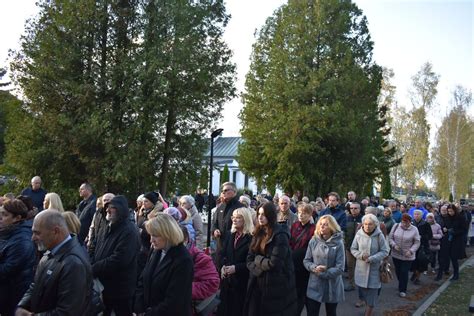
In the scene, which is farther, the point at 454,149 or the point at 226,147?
the point at 226,147

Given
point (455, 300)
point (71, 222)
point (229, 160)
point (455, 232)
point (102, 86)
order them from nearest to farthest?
point (71, 222) → point (455, 300) → point (455, 232) → point (102, 86) → point (229, 160)

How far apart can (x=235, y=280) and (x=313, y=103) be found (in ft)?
69.1

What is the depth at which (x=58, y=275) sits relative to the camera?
325 centimetres

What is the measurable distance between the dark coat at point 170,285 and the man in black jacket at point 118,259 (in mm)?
1320

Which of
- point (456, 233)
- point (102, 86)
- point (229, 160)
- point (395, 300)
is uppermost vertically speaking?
point (229, 160)

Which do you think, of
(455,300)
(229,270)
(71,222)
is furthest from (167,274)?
(455,300)

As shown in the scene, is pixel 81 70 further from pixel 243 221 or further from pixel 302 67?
pixel 243 221

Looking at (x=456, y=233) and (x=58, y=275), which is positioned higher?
(x=58, y=275)

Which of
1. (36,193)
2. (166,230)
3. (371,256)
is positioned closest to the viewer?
(166,230)

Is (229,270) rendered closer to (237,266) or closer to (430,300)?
(237,266)

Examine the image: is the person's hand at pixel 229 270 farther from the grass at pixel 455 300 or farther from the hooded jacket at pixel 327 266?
the grass at pixel 455 300

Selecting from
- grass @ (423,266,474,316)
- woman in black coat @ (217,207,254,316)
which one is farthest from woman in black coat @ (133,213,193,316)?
grass @ (423,266,474,316)

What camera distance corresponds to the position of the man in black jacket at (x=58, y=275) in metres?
3.22

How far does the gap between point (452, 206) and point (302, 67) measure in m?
14.9
